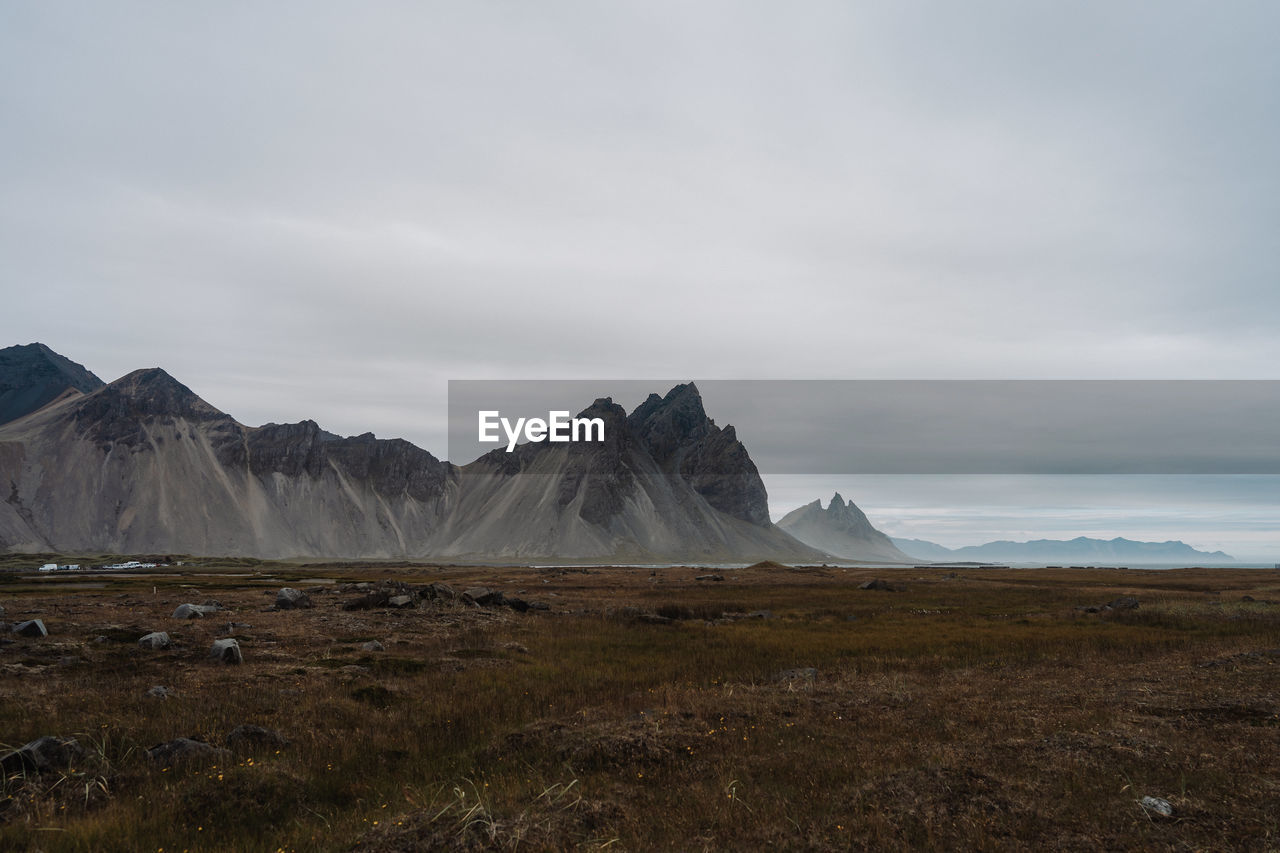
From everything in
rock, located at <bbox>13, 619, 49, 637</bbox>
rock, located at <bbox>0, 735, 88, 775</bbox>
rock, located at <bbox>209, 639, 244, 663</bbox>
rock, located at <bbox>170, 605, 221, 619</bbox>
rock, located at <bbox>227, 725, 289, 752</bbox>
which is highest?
rock, located at <bbox>0, 735, 88, 775</bbox>

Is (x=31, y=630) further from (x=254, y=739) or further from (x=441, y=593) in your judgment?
(x=441, y=593)

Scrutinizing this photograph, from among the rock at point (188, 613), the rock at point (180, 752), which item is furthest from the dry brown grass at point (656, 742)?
the rock at point (188, 613)

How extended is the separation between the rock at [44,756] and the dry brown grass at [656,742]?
381 mm

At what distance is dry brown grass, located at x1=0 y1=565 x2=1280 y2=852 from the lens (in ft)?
35.2

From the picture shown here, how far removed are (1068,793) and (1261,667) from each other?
55.1 ft

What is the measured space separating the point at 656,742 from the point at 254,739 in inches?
357

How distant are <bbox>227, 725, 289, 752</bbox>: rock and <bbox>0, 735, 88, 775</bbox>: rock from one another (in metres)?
2.62

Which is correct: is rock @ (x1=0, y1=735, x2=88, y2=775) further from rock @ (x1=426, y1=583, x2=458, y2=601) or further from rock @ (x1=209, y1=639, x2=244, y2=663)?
rock @ (x1=426, y1=583, x2=458, y2=601)

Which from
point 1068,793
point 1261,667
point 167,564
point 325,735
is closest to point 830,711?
point 1068,793

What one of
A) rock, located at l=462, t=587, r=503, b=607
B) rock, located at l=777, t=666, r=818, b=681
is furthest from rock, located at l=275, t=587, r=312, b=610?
rock, located at l=777, t=666, r=818, b=681

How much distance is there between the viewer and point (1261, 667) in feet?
73.1

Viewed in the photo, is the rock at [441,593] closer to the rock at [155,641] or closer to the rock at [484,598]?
the rock at [484,598]

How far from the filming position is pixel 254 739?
15117mm

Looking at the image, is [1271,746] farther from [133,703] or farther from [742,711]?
[133,703]
